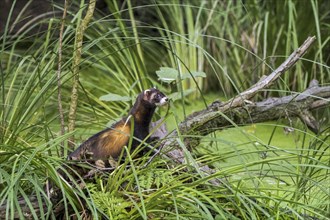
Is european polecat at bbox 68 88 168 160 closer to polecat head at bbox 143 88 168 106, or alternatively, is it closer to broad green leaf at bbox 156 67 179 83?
polecat head at bbox 143 88 168 106

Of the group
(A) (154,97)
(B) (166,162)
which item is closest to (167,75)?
(A) (154,97)

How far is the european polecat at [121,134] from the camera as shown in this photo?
325cm

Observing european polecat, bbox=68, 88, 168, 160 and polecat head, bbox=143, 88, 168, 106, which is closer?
european polecat, bbox=68, 88, 168, 160

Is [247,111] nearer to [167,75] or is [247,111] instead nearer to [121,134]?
[167,75]

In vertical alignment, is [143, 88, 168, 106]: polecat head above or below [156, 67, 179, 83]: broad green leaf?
below

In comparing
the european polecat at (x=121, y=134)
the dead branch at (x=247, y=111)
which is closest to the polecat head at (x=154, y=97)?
the european polecat at (x=121, y=134)

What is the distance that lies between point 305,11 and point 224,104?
7.87ft

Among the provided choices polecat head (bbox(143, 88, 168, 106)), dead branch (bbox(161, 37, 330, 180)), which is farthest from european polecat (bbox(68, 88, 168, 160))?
dead branch (bbox(161, 37, 330, 180))

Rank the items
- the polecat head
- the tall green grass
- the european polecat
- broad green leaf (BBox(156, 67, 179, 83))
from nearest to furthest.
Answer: the tall green grass < the european polecat < broad green leaf (BBox(156, 67, 179, 83)) < the polecat head

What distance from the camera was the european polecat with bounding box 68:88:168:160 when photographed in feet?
10.6

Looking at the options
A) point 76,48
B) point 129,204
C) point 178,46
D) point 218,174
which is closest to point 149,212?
point 129,204

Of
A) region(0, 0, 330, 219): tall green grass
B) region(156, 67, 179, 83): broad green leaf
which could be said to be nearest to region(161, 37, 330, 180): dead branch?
region(0, 0, 330, 219): tall green grass

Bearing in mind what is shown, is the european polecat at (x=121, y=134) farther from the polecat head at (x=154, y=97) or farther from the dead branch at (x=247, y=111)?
the dead branch at (x=247, y=111)

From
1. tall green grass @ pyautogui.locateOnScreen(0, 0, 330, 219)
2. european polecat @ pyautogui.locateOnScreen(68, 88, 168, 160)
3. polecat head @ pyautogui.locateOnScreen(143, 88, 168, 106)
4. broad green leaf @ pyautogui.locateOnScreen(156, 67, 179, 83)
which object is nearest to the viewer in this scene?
tall green grass @ pyautogui.locateOnScreen(0, 0, 330, 219)
